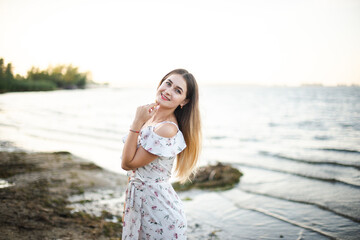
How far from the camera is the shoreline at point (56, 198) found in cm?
361

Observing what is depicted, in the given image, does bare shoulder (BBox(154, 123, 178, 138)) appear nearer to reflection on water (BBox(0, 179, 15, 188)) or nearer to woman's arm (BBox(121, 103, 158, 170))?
woman's arm (BBox(121, 103, 158, 170))

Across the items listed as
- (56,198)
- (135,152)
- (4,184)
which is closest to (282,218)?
(135,152)

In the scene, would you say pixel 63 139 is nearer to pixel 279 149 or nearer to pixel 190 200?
pixel 190 200

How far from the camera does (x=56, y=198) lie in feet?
15.8

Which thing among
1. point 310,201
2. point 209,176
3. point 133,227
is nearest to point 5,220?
point 133,227

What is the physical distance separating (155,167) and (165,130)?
38 centimetres

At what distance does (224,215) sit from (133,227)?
3.54 metres

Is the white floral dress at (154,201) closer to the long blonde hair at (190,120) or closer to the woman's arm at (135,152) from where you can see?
the woman's arm at (135,152)

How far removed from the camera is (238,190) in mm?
6883

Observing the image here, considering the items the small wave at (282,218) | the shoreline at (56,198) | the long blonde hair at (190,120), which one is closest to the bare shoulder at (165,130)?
the long blonde hair at (190,120)

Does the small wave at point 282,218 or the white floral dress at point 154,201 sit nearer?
the white floral dress at point 154,201

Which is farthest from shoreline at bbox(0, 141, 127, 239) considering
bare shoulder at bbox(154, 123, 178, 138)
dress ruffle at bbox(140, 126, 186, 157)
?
bare shoulder at bbox(154, 123, 178, 138)

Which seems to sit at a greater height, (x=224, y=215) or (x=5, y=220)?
(x=5, y=220)

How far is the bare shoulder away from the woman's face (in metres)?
0.24
